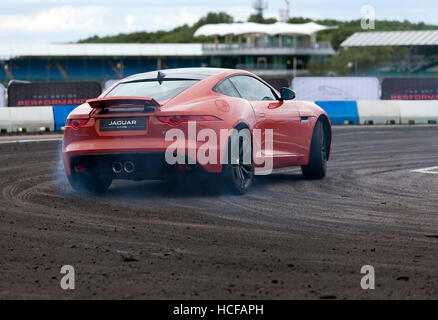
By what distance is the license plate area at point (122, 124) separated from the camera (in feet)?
28.6

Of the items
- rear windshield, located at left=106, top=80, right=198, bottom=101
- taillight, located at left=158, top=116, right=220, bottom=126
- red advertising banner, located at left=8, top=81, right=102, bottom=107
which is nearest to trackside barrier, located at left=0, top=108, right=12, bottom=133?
red advertising banner, located at left=8, top=81, right=102, bottom=107

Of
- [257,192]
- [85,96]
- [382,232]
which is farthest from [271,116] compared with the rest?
[85,96]

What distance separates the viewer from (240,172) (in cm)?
920

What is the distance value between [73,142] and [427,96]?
65.7ft

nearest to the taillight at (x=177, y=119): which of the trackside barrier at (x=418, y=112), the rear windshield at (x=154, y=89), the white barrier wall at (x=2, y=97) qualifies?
the rear windshield at (x=154, y=89)

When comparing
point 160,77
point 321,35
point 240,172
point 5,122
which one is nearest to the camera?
point 240,172

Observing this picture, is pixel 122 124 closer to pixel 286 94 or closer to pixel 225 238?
pixel 286 94

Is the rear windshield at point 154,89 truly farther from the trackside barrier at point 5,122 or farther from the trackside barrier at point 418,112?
the trackside barrier at point 418,112

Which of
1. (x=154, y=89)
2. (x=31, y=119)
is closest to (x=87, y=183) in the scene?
(x=154, y=89)

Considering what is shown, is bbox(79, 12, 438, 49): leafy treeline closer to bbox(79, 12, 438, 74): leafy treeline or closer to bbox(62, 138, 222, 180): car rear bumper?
bbox(79, 12, 438, 74): leafy treeline

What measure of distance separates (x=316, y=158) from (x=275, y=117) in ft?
3.64

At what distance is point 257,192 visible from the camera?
970cm

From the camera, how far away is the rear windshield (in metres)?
9.05
